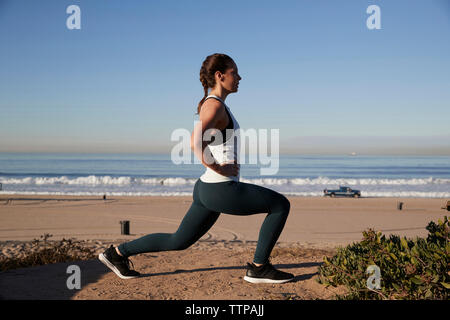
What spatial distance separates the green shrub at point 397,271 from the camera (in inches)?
128

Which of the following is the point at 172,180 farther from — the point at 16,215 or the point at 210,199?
the point at 210,199

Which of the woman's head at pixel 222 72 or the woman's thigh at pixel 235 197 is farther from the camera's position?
the woman's head at pixel 222 72

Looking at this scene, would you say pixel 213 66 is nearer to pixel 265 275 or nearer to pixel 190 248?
pixel 265 275

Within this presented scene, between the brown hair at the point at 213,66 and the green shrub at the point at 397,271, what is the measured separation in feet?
6.72

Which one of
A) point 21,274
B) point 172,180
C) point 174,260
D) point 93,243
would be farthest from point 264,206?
point 172,180

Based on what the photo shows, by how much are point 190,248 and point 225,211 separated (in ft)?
17.2

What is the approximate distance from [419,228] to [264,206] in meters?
11.8

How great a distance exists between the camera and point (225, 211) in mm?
Answer: 3520
